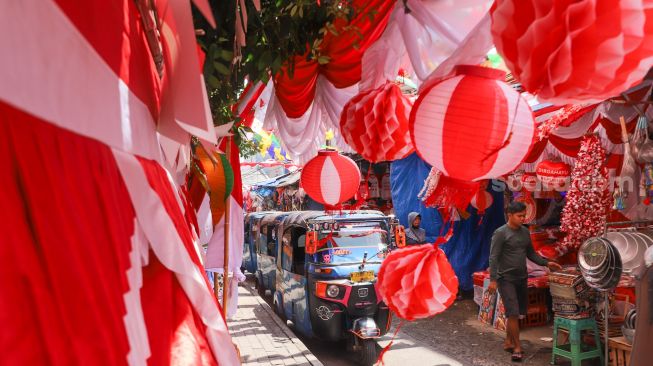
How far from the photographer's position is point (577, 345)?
5.80m

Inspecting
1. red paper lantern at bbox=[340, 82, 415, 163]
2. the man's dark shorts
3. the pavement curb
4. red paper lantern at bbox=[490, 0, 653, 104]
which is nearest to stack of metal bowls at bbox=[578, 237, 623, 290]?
the man's dark shorts

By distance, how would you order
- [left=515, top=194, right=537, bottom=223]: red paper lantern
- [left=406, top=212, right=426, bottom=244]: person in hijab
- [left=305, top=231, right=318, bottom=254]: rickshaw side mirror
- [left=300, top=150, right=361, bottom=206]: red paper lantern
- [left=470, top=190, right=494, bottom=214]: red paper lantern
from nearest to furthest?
[left=300, top=150, right=361, bottom=206]: red paper lantern < [left=305, top=231, right=318, bottom=254]: rickshaw side mirror < [left=515, top=194, right=537, bottom=223]: red paper lantern < [left=470, top=190, right=494, bottom=214]: red paper lantern < [left=406, top=212, right=426, bottom=244]: person in hijab

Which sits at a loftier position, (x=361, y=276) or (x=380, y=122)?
(x=380, y=122)

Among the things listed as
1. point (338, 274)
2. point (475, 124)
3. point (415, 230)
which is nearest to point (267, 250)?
point (415, 230)

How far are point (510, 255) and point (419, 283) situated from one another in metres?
4.71

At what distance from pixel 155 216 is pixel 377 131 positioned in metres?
1.67

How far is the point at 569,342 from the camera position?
6.19 meters

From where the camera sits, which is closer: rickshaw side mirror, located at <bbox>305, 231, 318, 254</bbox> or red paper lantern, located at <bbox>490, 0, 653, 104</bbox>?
red paper lantern, located at <bbox>490, 0, 653, 104</bbox>

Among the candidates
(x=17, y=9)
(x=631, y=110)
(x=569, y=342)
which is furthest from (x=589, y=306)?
(x=17, y=9)

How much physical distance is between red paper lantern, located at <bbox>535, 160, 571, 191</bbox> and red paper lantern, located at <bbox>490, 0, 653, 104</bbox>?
6.36 meters

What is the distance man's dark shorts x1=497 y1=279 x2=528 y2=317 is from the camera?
20.9ft

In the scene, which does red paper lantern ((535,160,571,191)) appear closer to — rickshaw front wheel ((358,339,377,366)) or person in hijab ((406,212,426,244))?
person in hijab ((406,212,426,244))

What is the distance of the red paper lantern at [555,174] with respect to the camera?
7.17 meters

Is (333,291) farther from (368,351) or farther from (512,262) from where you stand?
(512,262)
